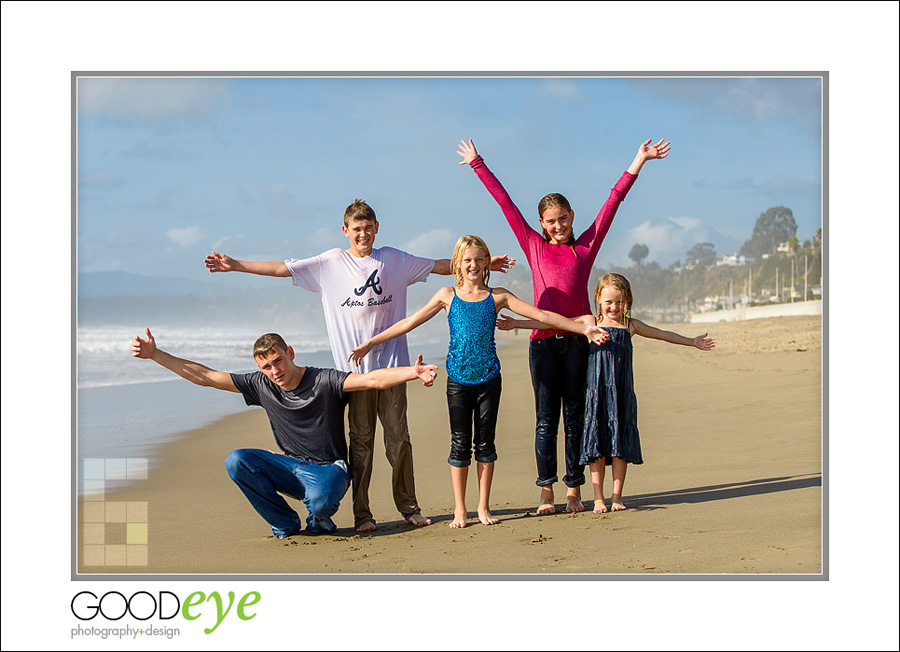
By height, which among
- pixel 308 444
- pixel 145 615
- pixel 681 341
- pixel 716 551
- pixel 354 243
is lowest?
pixel 145 615

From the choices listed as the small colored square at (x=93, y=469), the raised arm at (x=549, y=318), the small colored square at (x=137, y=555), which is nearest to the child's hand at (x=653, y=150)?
the raised arm at (x=549, y=318)

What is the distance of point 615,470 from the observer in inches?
180

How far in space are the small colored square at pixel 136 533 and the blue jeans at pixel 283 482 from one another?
53 cm

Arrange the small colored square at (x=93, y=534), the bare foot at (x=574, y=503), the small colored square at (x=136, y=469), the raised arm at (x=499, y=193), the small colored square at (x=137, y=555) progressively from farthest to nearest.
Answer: the small colored square at (x=136, y=469) < the bare foot at (x=574, y=503) < the raised arm at (x=499, y=193) < the small colored square at (x=93, y=534) < the small colored square at (x=137, y=555)

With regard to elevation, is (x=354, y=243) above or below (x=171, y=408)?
above

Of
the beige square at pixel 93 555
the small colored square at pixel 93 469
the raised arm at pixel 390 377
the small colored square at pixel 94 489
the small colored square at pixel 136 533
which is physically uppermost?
the raised arm at pixel 390 377

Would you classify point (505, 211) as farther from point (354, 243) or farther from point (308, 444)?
point (308, 444)

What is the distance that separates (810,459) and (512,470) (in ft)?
6.22

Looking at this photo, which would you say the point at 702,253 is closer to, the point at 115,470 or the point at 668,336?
the point at 668,336

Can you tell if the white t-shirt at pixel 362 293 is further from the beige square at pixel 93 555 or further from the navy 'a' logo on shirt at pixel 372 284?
the beige square at pixel 93 555

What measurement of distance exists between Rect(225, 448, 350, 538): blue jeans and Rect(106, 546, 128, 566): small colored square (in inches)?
24.0

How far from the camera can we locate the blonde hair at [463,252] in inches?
168

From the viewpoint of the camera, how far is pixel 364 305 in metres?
4.39

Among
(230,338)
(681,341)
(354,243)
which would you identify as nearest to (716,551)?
(681,341)
